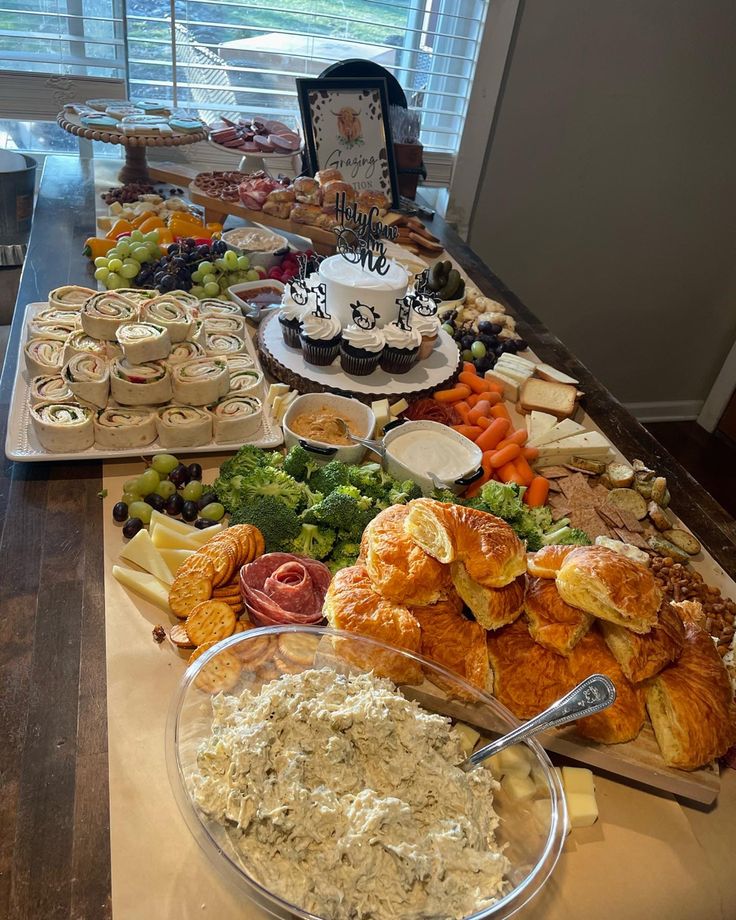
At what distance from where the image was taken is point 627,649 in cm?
125

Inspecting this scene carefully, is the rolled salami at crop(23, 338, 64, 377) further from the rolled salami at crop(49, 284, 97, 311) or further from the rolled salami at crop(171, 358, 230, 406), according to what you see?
the rolled salami at crop(171, 358, 230, 406)

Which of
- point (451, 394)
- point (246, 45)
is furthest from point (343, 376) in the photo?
point (246, 45)

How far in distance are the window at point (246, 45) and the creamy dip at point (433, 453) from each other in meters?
3.14

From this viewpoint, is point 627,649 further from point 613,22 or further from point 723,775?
point 613,22

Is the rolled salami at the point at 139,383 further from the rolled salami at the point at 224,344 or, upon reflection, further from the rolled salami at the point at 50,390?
the rolled salami at the point at 224,344

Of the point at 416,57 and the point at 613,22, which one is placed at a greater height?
the point at 613,22

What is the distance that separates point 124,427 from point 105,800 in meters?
1.02

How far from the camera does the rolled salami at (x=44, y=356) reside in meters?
2.09

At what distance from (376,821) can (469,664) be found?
0.37m

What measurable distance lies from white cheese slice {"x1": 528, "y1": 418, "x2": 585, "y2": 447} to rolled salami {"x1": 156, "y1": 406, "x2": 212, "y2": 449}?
1.06 m

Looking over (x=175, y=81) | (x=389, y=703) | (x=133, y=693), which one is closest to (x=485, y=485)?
(x=389, y=703)

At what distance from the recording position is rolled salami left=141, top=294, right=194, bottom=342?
2.12m

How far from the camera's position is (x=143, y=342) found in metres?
1.96

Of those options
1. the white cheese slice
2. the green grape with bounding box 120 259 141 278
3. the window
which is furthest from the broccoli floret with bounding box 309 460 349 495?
the window
